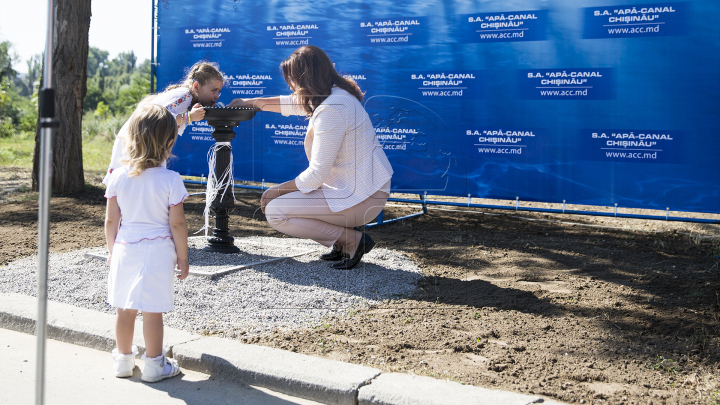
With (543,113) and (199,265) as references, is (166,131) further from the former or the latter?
(543,113)

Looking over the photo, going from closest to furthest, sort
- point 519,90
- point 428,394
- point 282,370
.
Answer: point 428,394 → point 282,370 → point 519,90

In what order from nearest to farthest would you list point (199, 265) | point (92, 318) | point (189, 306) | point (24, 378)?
point (24, 378), point (92, 318), point (189, 306), point (199, 265)

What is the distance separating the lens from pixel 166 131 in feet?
10.3

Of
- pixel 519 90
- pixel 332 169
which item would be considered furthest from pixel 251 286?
pixel 519 90

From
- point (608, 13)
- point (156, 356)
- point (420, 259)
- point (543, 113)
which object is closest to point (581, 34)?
point (608, 13)

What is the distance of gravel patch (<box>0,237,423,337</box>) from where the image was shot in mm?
3992

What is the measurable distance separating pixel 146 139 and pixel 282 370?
1354 millimetres

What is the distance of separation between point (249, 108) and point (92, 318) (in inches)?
91.6

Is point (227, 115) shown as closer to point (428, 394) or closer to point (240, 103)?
point (240, 103)

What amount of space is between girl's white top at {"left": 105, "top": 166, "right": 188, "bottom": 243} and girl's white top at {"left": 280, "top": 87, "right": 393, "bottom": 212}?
1869 millimetres

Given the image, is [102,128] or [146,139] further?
[102,128]

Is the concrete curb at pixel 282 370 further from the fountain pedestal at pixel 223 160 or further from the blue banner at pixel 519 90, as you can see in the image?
the blue banner at pixel 519 90

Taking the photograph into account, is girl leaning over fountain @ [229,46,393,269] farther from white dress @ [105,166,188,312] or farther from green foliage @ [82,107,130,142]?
green foliage @ [82,107,130,142]

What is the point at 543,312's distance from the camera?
163 inches
